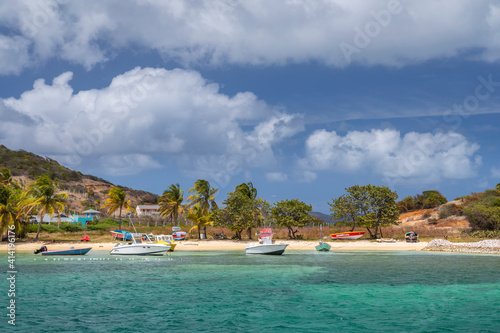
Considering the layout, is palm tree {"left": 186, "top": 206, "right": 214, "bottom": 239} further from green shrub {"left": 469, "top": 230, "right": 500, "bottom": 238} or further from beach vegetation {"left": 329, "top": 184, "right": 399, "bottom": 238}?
green shrub {"left": 469, "top": 230, "right": 500, "bottom": 238}

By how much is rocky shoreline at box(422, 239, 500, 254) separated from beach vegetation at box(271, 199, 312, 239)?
63.5ft

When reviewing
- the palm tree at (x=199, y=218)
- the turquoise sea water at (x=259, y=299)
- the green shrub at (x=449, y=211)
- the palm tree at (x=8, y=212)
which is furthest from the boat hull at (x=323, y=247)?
the green shrub at (x=449, y=211)

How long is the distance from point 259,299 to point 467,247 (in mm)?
42426

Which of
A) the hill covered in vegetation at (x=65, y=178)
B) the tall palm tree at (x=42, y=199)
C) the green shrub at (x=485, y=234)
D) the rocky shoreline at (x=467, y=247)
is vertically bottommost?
the rocky shoreline at (x=467, y=247)

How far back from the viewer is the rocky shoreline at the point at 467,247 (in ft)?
170

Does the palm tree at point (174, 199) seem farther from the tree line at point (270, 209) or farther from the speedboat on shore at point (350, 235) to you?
the speedboat on shore at point (350, 235)

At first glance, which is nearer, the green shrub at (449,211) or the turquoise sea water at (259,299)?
the turquoise sea water at (259,299)

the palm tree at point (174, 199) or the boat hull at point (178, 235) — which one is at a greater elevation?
the palm tree at point (174, 199)

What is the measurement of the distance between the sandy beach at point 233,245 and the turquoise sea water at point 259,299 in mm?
21994

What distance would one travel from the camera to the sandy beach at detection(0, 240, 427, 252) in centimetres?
5884

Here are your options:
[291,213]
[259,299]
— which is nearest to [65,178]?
[291,213]

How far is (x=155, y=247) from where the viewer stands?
50219mm

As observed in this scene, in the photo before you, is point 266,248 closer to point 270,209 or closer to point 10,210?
point 270,209

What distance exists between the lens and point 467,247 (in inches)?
2135
